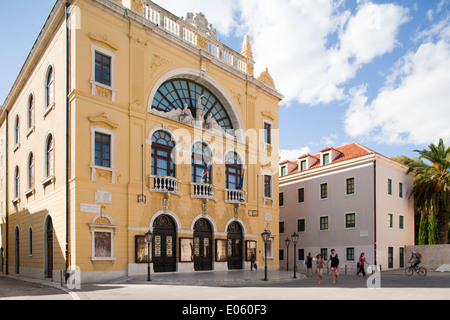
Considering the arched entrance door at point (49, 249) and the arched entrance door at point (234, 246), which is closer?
the arched entrance door at point (49, 249)

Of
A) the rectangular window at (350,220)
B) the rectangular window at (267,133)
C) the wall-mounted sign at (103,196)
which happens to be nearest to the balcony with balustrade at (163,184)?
the wall-mounted sign at (103,196)

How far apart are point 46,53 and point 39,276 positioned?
12837 mm

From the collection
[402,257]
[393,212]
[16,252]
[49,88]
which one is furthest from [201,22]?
[402,257]

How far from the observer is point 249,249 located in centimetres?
2934

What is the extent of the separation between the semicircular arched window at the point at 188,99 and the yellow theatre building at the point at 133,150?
3.9 inches

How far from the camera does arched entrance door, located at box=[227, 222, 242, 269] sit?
28.3m

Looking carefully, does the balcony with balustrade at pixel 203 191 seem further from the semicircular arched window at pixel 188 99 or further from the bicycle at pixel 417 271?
the bicycle at pixel 417 271

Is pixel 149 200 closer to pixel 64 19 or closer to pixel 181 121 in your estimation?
pixel 181 121

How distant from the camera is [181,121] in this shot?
26047 mm

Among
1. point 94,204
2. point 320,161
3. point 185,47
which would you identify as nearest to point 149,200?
point 94,204

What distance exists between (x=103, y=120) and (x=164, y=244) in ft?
25.5

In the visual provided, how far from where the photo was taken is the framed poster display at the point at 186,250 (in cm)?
2469

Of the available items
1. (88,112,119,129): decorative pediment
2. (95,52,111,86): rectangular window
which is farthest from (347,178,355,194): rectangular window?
(95,52,111,86): rectangular window

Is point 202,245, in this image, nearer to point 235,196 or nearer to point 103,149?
point 235,196
